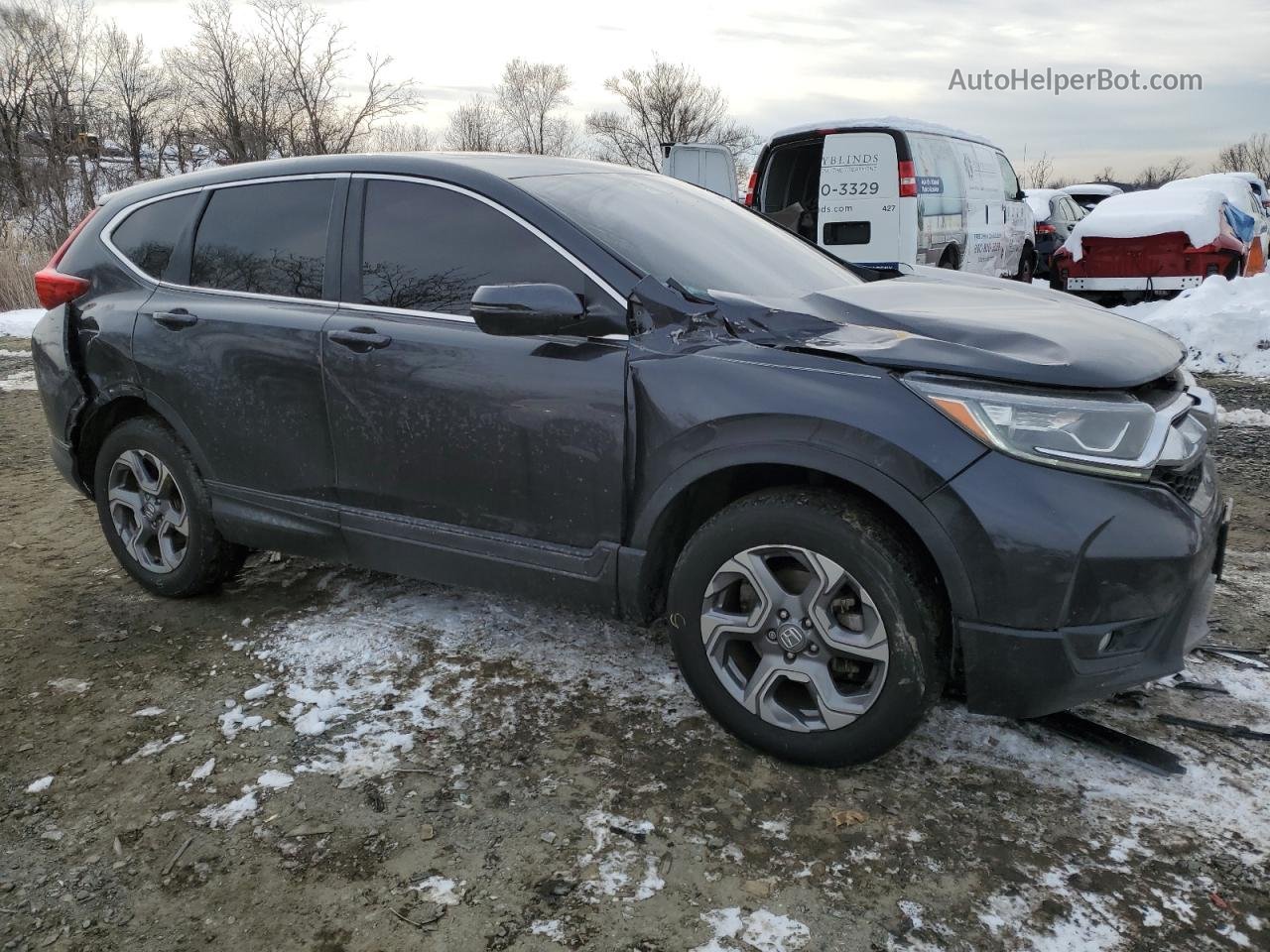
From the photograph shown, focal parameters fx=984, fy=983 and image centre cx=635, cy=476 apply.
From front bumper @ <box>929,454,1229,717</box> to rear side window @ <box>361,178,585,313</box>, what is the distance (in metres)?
1.36

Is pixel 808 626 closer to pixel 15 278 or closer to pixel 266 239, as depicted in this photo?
pixel 266 239

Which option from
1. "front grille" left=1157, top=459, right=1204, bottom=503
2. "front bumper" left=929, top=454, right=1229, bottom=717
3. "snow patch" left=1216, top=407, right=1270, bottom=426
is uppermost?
"front grille" left=1157, top=459, right=1204, bottom=503

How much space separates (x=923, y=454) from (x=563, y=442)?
1048 millimetres

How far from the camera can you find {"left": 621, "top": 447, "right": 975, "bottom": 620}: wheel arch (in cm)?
243

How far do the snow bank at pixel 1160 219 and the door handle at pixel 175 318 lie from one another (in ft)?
32.5

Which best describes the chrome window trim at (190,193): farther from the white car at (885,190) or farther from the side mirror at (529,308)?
the white car at (885,190)

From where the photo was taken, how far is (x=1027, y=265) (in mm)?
13328

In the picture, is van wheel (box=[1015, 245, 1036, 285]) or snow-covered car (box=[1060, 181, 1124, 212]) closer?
van wheel (box=[1015, 245, 1036, 285])

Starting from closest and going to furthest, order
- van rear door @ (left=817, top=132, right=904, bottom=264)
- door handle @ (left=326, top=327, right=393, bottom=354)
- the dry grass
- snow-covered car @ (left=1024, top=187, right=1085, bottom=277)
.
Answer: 1. door handle @ (left=326, top=327, right=393, bottom=354)
2. van rear door @ (left=817, top=132, right=904, bottom=264)
3. the dry grass
4. snow-covered car @ (left=1024, top=187, right=1085, bottom=277)

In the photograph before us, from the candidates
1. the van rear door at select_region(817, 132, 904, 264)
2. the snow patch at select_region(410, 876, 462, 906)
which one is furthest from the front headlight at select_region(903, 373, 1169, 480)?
the van rear door at select_region(817, 132, 904, 264)

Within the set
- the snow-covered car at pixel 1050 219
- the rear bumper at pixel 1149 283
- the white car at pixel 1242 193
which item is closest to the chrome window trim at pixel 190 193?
the rear bumper at pixel 1149 283

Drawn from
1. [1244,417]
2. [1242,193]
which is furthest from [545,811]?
[1242,193]

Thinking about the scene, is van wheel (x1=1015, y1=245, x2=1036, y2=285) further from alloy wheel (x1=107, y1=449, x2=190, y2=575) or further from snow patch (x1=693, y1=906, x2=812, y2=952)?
snow patch (x1=693, y1=906, x2=812, y2=952)

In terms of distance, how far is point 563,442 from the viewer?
2.91 m
